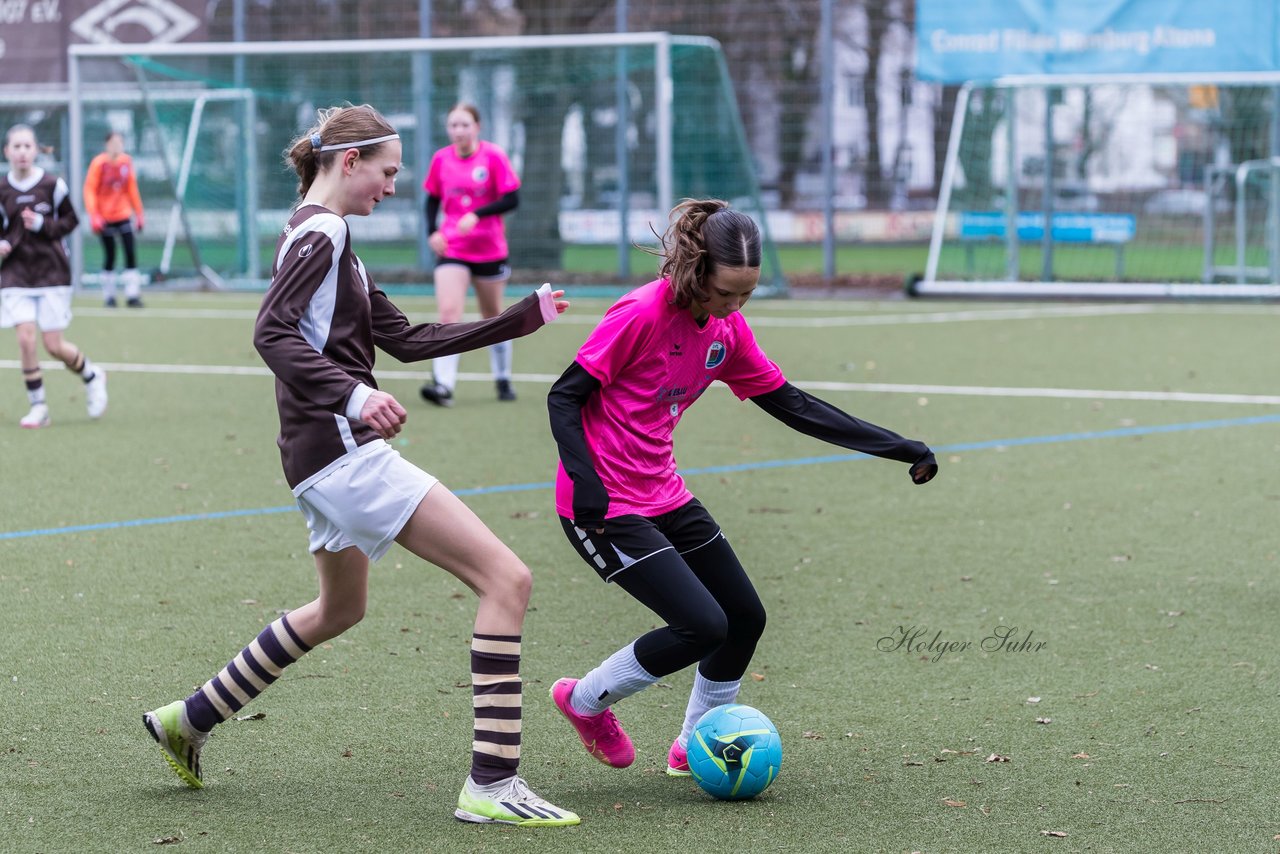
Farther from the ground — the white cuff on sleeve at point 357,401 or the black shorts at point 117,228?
the black shorts at point 117,228

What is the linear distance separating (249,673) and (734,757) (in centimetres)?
125

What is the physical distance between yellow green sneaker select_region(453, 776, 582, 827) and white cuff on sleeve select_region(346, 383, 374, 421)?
93cm

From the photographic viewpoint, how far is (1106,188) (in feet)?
71.5

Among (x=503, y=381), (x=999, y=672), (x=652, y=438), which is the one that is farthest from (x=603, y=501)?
(x=503, y=381)

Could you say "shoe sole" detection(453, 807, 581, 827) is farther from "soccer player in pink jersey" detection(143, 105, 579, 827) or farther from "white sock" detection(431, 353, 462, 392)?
"white sock" detection(431, 353, 462, 392)

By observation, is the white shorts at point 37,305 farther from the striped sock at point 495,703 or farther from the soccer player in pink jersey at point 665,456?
the striped sock at point 495,703

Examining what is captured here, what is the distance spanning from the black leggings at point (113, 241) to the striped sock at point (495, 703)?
56.1ft

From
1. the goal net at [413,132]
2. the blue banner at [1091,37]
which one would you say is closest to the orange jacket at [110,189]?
the goal net at [413,132]

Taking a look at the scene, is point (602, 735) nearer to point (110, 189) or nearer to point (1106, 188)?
point (110, 189)

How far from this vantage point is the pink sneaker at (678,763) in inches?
175

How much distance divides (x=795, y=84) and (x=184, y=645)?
1866cm

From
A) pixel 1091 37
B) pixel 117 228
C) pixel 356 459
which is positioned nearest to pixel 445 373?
pixel 356 459

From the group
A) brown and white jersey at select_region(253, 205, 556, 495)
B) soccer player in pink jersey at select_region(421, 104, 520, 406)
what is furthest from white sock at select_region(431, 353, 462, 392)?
brown and white jersey at select_region(253, 205, 556, 495)

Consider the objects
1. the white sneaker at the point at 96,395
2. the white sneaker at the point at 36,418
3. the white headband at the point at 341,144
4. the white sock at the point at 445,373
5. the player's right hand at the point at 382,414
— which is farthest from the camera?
the white sock at the point at 445,373
